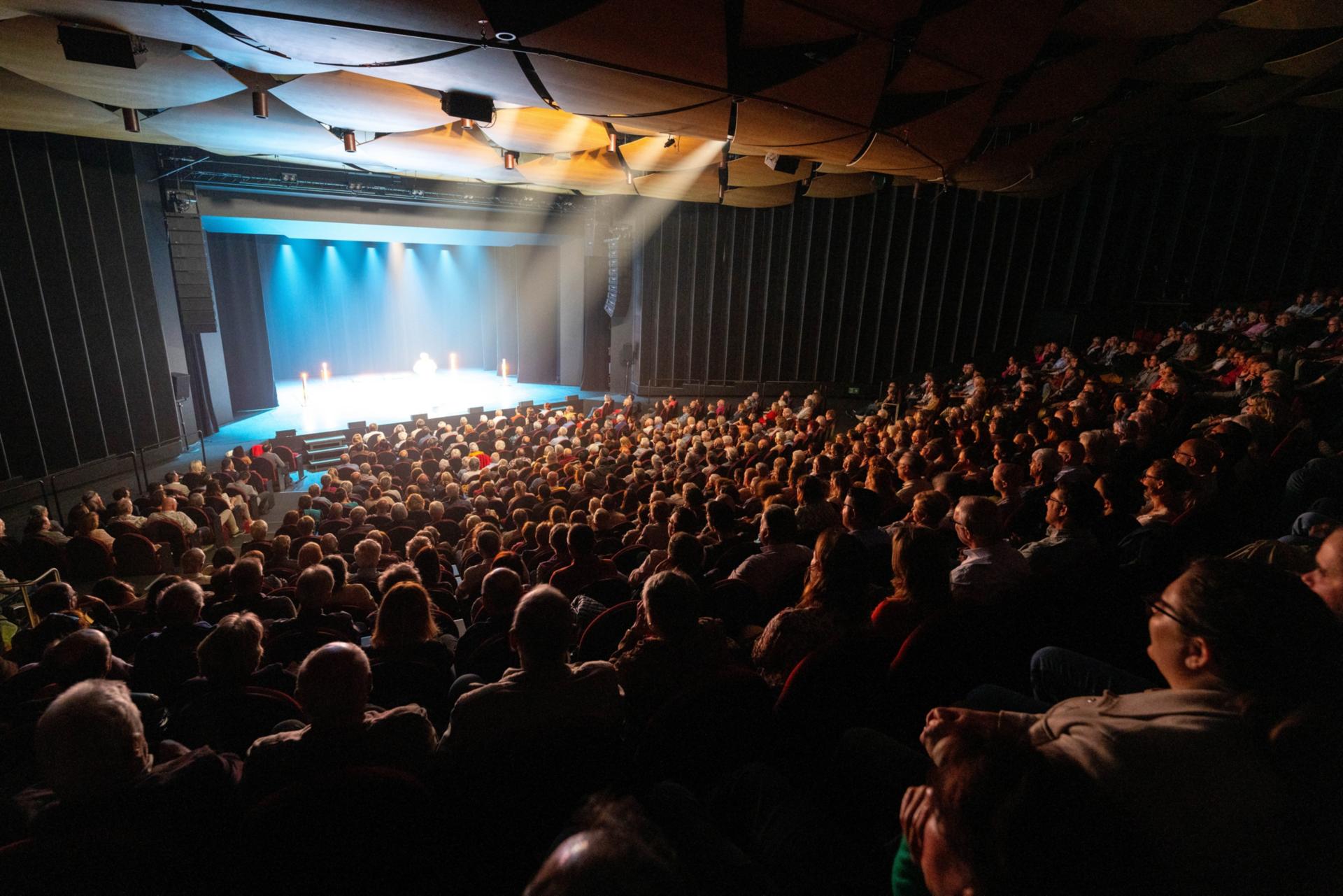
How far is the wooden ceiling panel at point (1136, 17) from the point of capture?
4.86m

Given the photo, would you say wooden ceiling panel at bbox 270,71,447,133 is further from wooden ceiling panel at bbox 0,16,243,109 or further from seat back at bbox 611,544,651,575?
seat back at bbox 611,544,651,575

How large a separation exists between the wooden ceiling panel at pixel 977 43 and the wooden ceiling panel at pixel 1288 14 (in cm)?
234

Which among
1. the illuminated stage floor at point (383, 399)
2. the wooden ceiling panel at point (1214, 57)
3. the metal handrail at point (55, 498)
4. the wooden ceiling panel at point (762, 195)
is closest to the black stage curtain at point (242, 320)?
the illuminated stage floor at point (383, 399)

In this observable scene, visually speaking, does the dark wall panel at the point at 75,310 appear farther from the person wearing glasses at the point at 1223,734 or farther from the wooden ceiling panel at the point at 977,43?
the person wearing glasses at the point at 1223,734

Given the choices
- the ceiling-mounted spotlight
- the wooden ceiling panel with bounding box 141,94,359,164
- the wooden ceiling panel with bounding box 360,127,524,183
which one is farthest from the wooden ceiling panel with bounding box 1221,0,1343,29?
the wooden ceiling panel with bounding box 141,94,359,164

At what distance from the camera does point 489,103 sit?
6.07m

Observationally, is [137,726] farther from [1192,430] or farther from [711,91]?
[1192,430]

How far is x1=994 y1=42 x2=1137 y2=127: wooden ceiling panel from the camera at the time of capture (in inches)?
237

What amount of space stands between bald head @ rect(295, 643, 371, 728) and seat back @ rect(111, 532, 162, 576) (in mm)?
5787

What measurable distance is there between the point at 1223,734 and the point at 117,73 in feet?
28.0

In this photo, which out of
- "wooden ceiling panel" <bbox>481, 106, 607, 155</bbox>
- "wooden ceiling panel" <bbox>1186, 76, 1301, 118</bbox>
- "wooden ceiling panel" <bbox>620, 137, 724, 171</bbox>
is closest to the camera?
"wooden ceiling panel" <bbox>481, 106, 607, 155</bbox>

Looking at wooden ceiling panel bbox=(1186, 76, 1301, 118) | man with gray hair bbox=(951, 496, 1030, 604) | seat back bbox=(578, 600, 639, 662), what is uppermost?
wooden ceiling panel bbox=(1186, 76, 1301, 118)

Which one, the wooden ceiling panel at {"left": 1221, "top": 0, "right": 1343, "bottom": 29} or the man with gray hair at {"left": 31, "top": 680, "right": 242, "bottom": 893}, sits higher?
the wooden ceiling panel at {"left": 1221, "top": 0, "right": 1343, "bottom": 29}

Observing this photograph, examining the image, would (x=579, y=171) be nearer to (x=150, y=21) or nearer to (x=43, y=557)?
(x=150, y=21)
